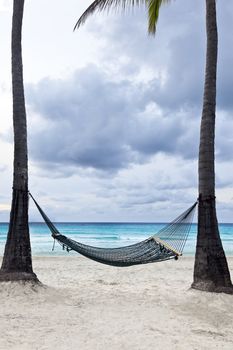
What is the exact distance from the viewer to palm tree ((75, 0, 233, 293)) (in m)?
5.37

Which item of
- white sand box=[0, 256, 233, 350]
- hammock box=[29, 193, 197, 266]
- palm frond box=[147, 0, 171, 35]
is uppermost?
palm frond box=[147, 0, 171, 35]

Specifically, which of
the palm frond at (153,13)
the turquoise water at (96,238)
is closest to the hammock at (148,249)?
the palm frond at (153,13)

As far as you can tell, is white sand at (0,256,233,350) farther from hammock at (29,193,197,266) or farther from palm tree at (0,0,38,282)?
hammock at (29,193,197,266)

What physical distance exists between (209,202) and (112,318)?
221 cm

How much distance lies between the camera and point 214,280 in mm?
5332

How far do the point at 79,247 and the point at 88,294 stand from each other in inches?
28.2

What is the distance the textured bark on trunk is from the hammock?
291 mm

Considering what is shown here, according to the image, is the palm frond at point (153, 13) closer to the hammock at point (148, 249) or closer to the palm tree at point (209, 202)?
the palm tree at point (209, 202)

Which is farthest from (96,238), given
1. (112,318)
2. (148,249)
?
(112,318)

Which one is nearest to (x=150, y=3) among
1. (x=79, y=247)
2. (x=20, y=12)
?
(x=20, y=12)

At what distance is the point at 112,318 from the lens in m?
4.42

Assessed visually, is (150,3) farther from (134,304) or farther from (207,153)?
(134,304)

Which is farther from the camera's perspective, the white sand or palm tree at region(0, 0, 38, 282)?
palm tree at region(0, 0, 38, 282)

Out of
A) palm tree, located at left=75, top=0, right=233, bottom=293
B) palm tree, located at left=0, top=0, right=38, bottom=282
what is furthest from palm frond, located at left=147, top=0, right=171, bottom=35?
palm tree, located at left=0, top=0, right=38, bottom=282
